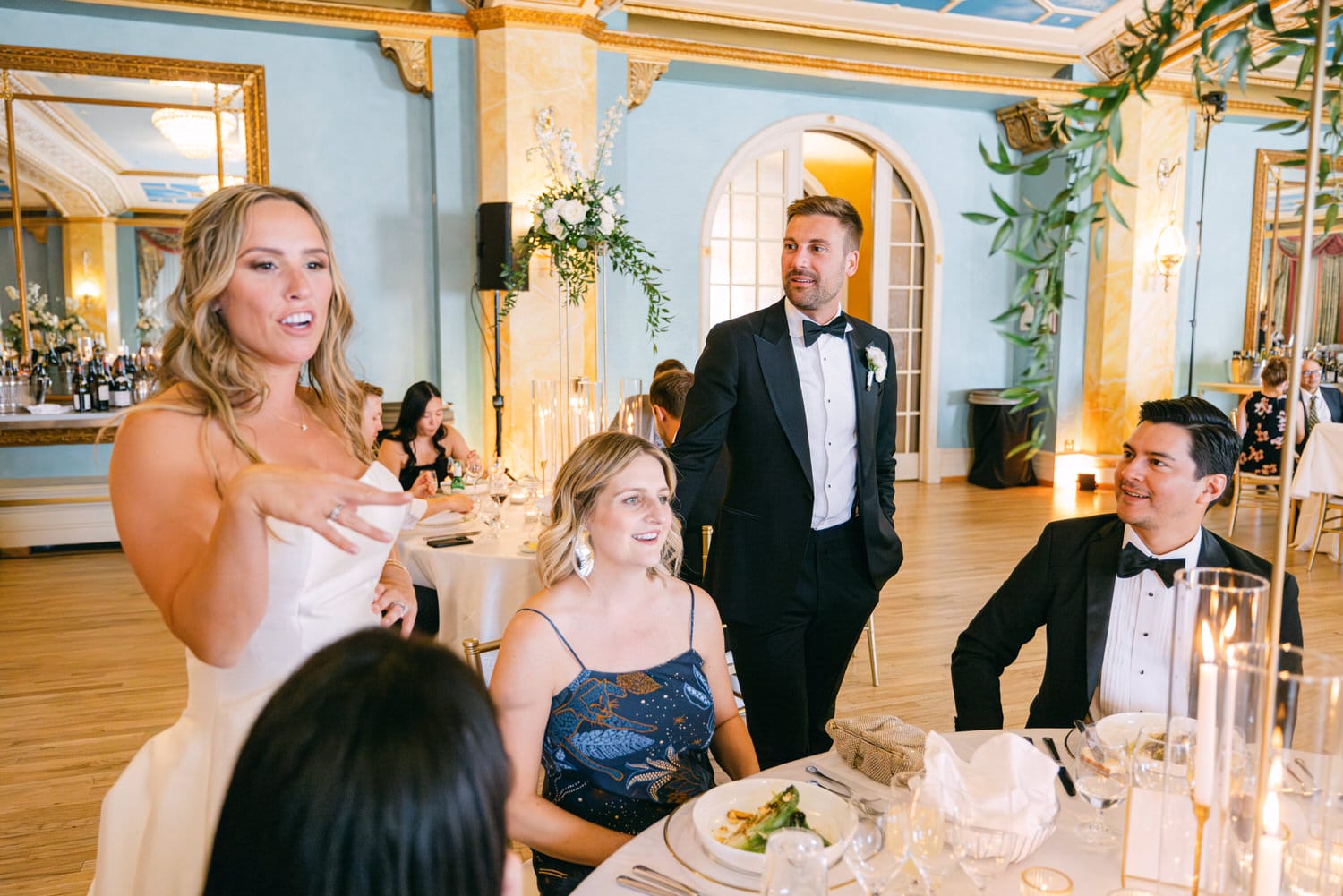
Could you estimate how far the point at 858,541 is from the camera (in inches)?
105

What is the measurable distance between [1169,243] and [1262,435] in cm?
264

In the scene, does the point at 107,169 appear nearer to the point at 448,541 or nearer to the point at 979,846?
the point at 448,541

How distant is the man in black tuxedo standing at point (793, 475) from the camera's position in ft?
8.44

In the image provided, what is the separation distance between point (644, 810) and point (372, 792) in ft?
4.07

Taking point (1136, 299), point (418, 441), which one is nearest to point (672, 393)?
point (418, 441)

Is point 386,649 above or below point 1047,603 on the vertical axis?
above

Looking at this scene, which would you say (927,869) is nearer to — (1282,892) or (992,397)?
(1282,892)

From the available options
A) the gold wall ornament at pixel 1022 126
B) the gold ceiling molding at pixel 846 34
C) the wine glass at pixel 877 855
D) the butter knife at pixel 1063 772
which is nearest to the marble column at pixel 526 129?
the gold ceiling molding at pixel 846 34

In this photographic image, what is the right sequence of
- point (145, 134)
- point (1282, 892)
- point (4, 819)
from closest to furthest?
point (1282, 892) → point (4, 819) → point (145, 134)

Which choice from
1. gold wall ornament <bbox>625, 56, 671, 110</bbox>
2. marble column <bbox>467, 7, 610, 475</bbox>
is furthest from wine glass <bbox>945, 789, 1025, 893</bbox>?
gold wall ornament <bbox>625, 56, 671, 110</bbox>

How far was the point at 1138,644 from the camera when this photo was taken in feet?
6.59

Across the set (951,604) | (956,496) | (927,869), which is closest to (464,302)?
(951,604)

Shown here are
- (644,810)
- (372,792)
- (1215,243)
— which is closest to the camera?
(372,792)

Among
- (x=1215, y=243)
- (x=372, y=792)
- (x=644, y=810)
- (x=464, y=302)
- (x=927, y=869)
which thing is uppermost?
(x=1215, y=243)
